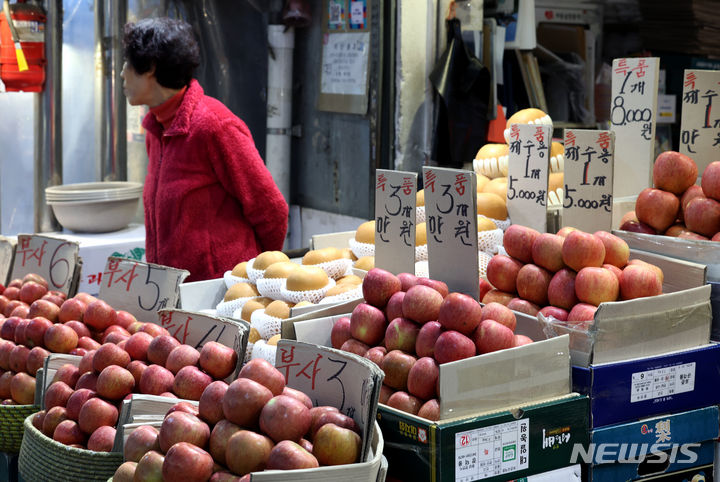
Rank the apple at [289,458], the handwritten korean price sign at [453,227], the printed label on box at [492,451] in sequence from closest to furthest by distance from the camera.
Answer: the apple at [289,458], the printed label on box at [492,451], the handwritten korean price sign at [453,227]

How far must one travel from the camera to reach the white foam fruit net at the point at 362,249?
2441 millimetres

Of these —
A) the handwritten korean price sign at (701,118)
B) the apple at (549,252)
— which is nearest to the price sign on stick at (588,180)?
the apple at (549,252)

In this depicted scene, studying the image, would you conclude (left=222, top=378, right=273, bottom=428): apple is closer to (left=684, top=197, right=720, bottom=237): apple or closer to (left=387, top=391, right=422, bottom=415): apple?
(left=387, top=391, right=422, bottom=415): apple

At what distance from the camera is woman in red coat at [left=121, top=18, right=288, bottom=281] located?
3.02 meters

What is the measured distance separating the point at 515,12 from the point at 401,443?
3.67 meters

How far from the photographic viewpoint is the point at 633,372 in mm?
1753

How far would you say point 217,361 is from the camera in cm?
167

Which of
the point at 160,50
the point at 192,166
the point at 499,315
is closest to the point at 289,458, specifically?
the point at 499,315

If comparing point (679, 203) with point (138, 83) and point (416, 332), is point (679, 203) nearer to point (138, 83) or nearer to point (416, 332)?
point (416, 332)

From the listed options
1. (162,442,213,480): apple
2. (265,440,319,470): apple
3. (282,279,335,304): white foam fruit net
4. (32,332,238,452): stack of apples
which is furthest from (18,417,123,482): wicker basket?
(282,279,335,304): white foam fruit net

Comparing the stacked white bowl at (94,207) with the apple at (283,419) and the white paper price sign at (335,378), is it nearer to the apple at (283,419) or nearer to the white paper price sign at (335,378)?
the white paper price sign at (335,378)

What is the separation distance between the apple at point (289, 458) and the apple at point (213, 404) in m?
0.15

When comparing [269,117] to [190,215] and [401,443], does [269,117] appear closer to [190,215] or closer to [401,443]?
[190,215]

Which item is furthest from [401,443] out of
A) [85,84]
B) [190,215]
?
[85,84]
